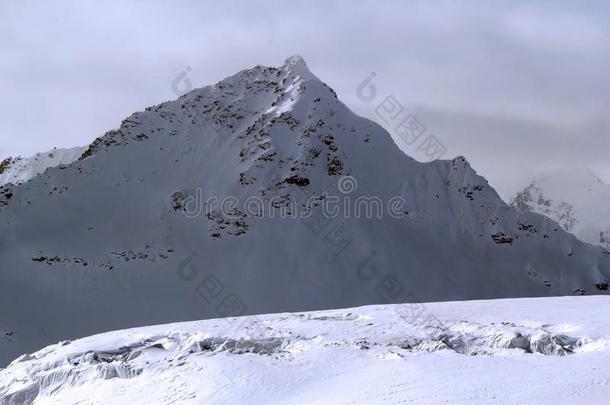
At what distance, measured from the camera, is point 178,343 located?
1053 inches

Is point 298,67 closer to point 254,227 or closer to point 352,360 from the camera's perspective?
point 254,227

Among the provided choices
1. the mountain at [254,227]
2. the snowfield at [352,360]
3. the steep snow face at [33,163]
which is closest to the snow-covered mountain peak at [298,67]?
the mountain at [254,227]

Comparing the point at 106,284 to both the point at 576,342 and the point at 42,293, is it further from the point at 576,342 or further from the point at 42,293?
the point at 576,342

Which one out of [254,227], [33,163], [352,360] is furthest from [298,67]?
[352,360]

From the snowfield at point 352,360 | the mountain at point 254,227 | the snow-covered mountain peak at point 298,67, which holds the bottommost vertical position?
the snowfield at point 352,360

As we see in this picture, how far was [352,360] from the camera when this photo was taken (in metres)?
22.3

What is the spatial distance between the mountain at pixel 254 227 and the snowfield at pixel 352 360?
35.6 m

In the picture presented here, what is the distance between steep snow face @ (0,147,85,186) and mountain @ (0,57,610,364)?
114 feet

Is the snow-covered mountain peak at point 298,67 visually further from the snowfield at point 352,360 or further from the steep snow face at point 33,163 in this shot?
the snowfield at point 352,360

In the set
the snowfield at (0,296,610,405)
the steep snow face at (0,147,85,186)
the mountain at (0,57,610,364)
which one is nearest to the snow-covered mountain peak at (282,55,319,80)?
the mountain at (0,57,610,364)

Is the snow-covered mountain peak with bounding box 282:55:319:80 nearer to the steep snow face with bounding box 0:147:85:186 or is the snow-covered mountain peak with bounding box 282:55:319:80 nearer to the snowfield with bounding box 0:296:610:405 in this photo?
the steep snow face with bounding box 0:147:85:186

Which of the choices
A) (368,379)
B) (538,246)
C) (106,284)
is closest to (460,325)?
(368,379)

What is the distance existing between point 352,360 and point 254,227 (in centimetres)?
5588

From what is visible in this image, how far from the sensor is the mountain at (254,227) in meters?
68.6
